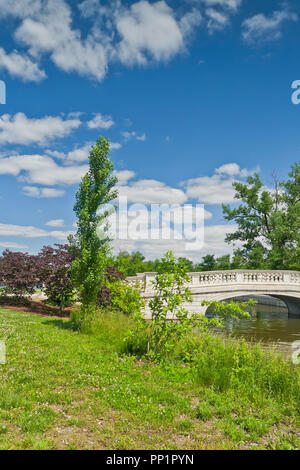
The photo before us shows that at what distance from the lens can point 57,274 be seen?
16.5m

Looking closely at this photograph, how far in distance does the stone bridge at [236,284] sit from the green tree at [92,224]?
7.49 metres

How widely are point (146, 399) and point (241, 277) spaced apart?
19.6m

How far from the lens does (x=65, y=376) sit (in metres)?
6.02

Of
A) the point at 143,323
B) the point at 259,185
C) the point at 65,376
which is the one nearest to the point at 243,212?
the point at 259,185

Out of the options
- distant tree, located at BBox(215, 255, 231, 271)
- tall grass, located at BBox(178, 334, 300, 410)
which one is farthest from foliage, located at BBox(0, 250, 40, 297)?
distant tree, located at BBox(215, 255, 231, 271)

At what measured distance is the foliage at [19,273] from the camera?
16609 millimetres

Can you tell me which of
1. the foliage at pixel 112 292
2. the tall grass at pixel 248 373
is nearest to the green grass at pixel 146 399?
the tall grass at pixel 248 373

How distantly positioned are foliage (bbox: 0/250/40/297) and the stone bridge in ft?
20.5

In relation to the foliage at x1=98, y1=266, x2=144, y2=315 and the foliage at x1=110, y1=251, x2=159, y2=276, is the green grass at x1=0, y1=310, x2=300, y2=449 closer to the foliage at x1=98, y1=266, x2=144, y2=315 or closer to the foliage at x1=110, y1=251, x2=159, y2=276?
the foliage at x1=98, y1=266, x2=144, y2=315

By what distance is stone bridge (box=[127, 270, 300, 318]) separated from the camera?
21.5m

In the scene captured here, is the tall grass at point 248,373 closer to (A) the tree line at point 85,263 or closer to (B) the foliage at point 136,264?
(A) the tree line at point 85,263

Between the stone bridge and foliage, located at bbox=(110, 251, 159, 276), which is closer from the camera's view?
the stone bridge
